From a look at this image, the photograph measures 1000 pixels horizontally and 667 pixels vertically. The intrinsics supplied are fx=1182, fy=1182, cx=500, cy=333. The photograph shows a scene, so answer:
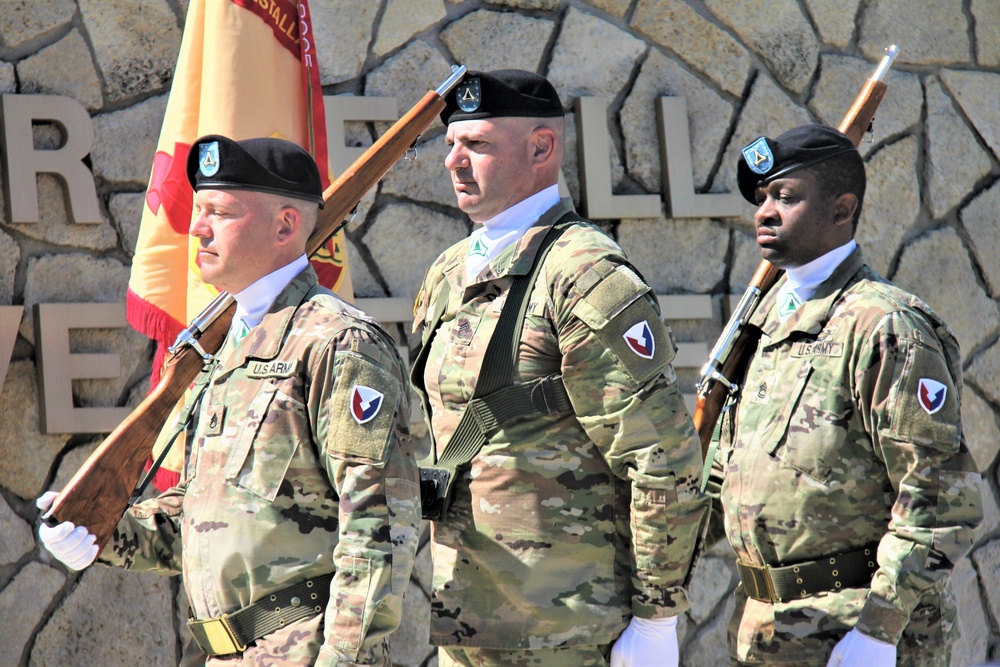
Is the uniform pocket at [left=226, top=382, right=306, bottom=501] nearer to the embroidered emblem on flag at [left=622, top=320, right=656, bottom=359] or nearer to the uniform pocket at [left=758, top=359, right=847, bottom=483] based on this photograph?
the embroidered emblem on flag at [left=622, top=320, right=656, bottom=359]

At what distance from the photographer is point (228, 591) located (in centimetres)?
212

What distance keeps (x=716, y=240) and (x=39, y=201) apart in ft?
8.47

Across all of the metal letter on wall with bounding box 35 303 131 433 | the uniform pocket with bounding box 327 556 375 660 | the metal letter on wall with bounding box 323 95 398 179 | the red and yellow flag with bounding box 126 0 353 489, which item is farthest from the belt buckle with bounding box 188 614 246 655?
the metal letter on wall with bounding box 323 95 398 179

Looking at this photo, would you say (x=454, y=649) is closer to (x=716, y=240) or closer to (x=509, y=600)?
(x=509, y=600)

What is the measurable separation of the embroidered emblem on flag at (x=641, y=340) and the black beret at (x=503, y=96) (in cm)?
61

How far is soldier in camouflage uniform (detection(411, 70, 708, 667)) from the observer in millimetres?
2395

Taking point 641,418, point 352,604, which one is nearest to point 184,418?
point 352,604

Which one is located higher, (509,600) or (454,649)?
(509,600)

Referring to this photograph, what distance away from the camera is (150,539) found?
2.39 meters

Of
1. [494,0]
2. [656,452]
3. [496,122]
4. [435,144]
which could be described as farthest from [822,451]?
[494,0]

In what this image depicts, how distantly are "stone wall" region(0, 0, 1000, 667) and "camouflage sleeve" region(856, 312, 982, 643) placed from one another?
7.12 ft

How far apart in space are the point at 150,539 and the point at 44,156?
6.24 ft

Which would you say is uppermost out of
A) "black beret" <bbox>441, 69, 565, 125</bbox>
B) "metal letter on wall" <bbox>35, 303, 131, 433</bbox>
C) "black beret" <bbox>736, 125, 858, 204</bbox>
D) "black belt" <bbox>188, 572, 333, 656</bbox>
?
"black beret" <bbox>441, 69, 565, 125</bbox>

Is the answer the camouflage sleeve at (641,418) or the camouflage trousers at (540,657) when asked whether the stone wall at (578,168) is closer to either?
the camouflage trousers at (540,657)
